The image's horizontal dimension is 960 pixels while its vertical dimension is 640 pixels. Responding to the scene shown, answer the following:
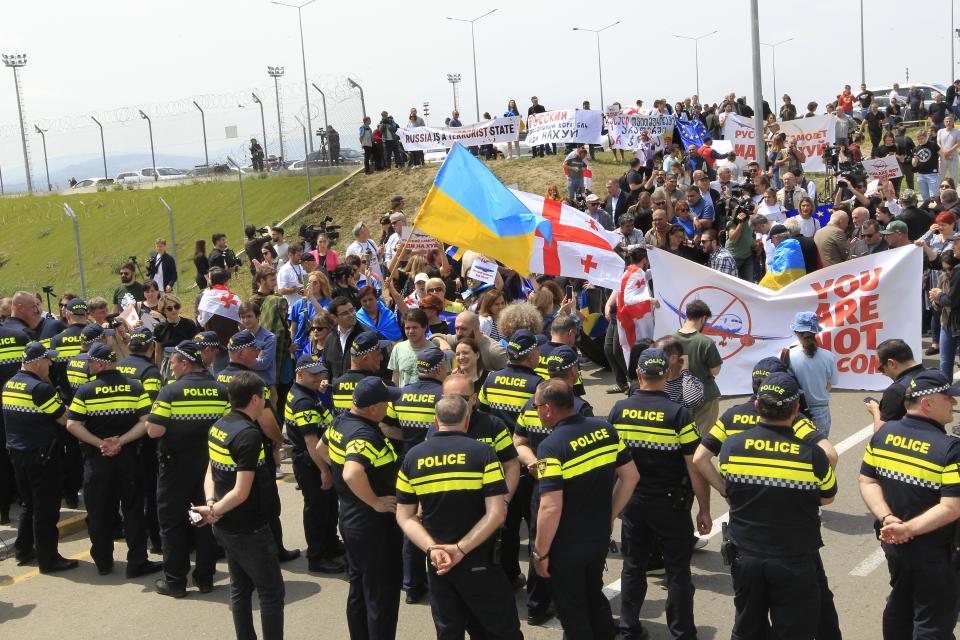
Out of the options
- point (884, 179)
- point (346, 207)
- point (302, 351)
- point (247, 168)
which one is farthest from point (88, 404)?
point (247, 168)

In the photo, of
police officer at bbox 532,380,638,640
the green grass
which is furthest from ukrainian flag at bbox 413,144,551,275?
the green grass

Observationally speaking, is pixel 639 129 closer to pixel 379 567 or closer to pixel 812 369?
pixel 812 369

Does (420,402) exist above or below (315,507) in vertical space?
above

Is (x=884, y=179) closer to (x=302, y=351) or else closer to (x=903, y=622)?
(x=302, y=351)

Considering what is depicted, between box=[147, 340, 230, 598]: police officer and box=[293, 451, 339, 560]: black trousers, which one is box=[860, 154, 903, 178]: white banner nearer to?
box=[293, 451, 339, 560]: black trousers

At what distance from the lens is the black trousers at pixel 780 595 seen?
5.36m

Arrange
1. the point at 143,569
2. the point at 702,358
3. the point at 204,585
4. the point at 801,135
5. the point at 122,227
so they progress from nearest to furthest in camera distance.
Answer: the point at 204,585 → the point at 702,358 → the point at 143,569 → the point at 801,135 → the point at 122,227

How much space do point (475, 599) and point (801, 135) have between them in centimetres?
2015

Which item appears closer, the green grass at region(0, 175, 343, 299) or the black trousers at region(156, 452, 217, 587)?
the black trousers at region(156, 452, 217, 587)

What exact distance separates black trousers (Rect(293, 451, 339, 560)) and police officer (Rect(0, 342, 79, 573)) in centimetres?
208

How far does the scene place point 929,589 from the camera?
5488mm

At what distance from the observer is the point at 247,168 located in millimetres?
36125

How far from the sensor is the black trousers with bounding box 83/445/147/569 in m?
8.13

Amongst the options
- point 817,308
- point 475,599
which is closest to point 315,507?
point 475,599
